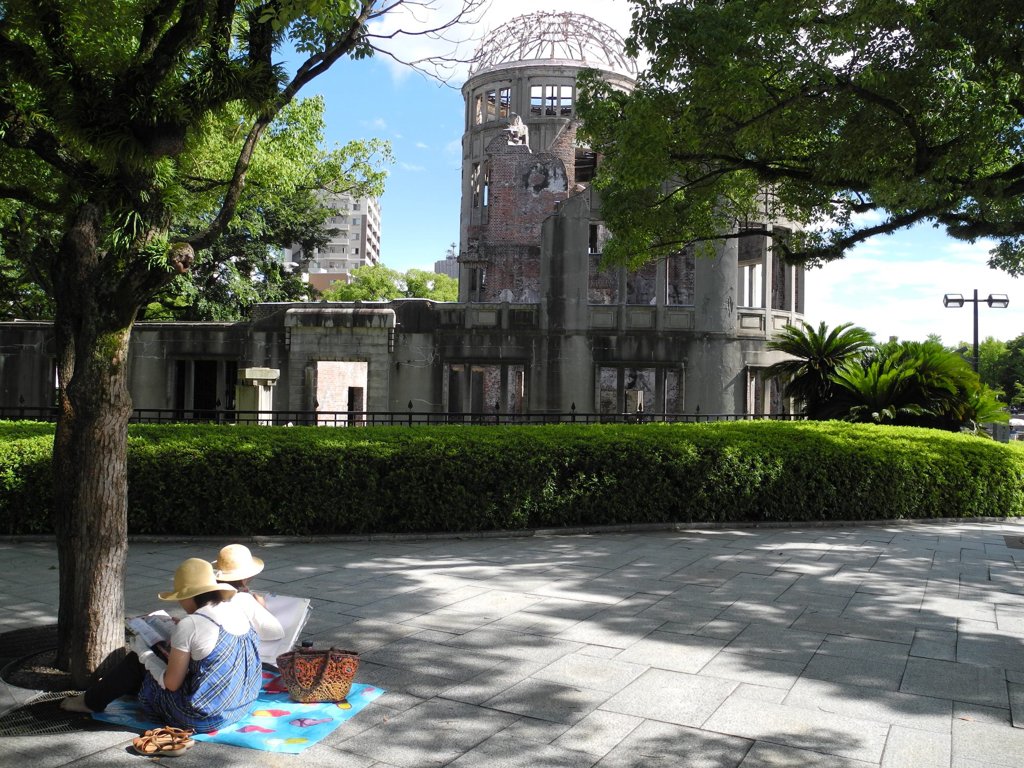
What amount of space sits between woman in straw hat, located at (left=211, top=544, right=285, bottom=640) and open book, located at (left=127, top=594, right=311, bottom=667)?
0.28 feet

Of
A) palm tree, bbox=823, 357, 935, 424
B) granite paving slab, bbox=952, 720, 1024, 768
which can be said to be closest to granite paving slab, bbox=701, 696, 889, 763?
granite paving slab, bbox=952, 720, 1024, 768

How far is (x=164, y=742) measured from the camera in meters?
4.06

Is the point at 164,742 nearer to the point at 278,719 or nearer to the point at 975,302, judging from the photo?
the point at 278,719

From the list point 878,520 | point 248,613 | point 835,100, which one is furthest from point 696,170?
point 248,613

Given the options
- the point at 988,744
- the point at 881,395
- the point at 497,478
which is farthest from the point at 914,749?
the point at 881,395

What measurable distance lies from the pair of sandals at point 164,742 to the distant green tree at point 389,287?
5702 centimetres

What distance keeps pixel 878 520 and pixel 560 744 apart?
9.79 meters

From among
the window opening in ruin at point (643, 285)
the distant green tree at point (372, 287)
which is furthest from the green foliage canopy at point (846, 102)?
the distant green tree at point (372, 287)

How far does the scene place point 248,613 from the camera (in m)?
4.92

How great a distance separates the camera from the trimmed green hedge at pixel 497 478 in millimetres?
10000

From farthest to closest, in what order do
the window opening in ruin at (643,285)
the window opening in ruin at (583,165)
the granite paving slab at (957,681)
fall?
the window opening in ruin at (583,165), the window opening in ruin at (643,285), the granite paving slab at (957,681)

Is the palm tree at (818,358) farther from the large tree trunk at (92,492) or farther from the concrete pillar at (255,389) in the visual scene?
the large tree trunk at (92,492)

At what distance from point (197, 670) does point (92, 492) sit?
1532mm

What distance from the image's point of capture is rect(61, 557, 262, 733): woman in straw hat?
4.25 metres
